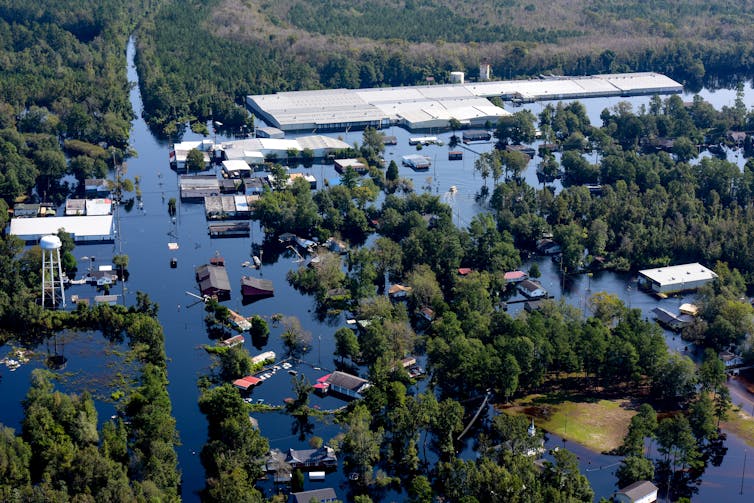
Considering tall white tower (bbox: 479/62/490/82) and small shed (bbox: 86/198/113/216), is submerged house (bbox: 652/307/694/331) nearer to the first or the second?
small shed (bbox: 86/198/113/216)

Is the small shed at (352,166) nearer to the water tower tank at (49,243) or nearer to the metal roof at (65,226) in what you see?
the metal roof at (65,226)

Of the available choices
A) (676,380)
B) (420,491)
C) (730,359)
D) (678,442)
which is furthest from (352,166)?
(420,491)

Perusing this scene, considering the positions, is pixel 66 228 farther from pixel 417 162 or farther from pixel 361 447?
pixel 361 447

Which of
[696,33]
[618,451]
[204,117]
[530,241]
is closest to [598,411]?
[618,451]

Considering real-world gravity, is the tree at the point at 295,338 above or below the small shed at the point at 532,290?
above

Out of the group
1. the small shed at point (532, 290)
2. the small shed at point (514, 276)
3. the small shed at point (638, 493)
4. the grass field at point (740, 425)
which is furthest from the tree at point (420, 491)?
the small shed at point (514, 276)

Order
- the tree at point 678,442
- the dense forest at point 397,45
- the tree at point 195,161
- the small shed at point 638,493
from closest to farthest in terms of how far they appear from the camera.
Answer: the small shed at point 638,493 → the tree at point 678,442 → the tree at point 195,161 → the dense forest at point 397,45

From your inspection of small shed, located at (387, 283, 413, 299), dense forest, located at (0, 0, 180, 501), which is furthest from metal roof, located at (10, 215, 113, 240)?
small shed, located at (387, 283, 413, 299)
